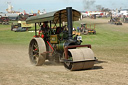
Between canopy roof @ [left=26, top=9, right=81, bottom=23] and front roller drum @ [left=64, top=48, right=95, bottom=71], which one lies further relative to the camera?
canopy roof @ [left=26, top=9, right=81, bottom=23]

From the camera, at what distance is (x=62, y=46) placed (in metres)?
8.71

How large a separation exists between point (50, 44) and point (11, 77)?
2.96 metres

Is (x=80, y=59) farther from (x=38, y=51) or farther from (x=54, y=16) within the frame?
(x=38, y=51)

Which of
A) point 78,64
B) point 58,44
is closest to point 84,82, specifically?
point 78,64

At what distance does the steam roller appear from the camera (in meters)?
7.80

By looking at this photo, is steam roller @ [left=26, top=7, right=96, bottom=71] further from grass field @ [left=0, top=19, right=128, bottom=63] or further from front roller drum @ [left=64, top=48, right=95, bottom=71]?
grass field @ [left=0, top=19, right=128, bottom=63]

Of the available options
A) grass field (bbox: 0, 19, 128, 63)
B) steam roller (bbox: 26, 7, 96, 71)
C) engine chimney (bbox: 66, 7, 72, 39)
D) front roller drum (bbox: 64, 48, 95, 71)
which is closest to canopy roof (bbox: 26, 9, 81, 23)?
steam roller (bbox: 26, 7, 96, 71)

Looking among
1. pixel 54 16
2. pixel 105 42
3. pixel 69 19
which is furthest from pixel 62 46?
pixel 105 42

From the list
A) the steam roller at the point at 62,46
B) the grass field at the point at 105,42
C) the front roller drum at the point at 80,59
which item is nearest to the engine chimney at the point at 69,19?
the steam roller at the point at 62,46

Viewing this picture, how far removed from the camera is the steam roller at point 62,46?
25.6 ft

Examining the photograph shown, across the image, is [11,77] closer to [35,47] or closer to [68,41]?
[68,41]

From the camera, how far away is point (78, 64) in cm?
775

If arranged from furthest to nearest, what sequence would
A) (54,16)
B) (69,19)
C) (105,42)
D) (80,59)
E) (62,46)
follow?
(105,42) → (54,16) → (62,46) → (69,19) → (80,59)

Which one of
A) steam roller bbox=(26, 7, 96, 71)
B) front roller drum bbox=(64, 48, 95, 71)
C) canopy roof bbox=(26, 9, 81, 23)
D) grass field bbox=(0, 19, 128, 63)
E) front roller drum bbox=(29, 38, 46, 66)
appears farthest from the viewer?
grass field bbox=(0, 19, 128, 63)
